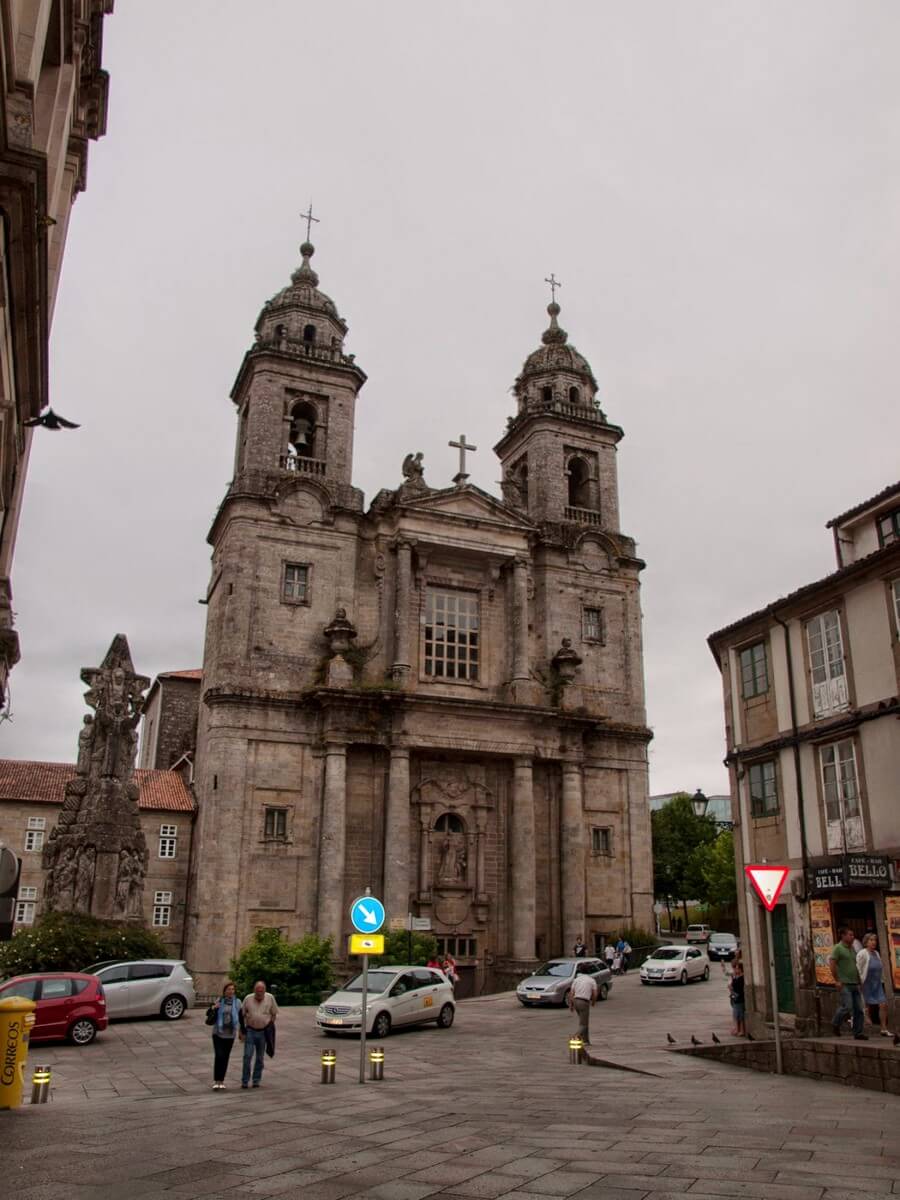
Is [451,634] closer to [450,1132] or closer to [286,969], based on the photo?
[286,969]

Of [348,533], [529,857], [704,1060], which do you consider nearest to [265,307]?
[348,533]

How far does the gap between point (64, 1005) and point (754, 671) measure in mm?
15938

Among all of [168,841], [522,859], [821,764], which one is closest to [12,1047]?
[821,764]

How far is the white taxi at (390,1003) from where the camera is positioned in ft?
65.9

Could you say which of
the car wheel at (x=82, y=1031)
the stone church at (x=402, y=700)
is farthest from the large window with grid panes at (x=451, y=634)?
the car wheel at (x=82, y=1031)

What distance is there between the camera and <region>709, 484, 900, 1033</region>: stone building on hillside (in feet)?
57.5

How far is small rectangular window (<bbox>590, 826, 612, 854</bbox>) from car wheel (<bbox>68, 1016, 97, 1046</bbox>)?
21.5 meters

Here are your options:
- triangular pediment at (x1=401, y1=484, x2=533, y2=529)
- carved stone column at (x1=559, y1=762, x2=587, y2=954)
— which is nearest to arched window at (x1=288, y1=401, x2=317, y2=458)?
triangular pediment at (x1=401, y1=484, x2=533, y2=529)

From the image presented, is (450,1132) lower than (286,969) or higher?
lower

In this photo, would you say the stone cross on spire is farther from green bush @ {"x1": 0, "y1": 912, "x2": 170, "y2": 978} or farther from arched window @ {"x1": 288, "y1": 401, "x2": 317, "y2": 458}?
green bush @ {"x1": 0, "y1": 912, "x2": 170, "y2": 978}

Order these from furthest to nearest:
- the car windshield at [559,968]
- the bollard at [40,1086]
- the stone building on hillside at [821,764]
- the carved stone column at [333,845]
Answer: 1. the carved stone column at [333,845]
2. the car windshield at [559,968]
3. the stone building on hillside at [821,764]
4. the bollard at [40,1086]

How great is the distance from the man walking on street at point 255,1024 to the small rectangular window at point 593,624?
89.5 ft

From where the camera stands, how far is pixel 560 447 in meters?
42.8

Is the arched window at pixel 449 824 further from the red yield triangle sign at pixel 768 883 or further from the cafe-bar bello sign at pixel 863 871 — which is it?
the red yield triangle sign at pixel 768 883
